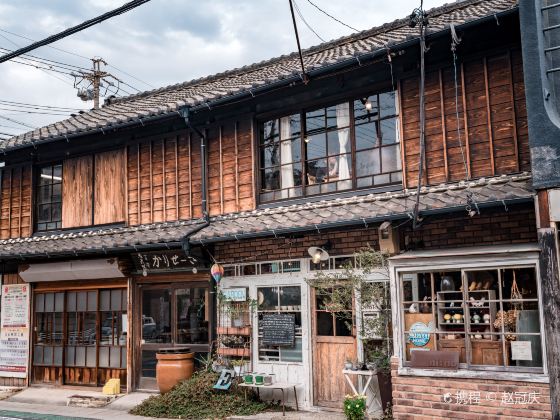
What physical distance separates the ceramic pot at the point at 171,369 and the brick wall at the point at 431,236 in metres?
2.28

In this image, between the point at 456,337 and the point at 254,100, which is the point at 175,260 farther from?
the point at 456,337

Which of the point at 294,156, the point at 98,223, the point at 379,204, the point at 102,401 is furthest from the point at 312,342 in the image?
the point at 98,223

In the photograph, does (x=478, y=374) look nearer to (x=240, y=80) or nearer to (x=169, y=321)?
(x=169, y=321)

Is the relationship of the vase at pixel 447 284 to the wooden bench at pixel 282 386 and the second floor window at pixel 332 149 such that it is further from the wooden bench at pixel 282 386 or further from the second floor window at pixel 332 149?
the wooden bench at pixel 282 386

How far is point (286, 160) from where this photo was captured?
1221 centimetres

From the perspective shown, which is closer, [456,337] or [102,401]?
[456,337]

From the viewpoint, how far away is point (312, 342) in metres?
11.0

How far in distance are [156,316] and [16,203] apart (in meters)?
5.89

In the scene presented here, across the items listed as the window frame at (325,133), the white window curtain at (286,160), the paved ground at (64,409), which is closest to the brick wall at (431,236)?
the window frame at (325,133)

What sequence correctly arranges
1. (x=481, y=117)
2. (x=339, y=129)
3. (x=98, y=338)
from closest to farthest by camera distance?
(x=481, y=117)
(x=339, y=129)
(x=98, y=338)

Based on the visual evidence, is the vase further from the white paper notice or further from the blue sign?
the white paper notice

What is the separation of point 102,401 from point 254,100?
23.7 feet

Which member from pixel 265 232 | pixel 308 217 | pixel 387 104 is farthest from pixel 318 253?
pixel 387 104

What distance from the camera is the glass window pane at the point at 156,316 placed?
42.8 feet
